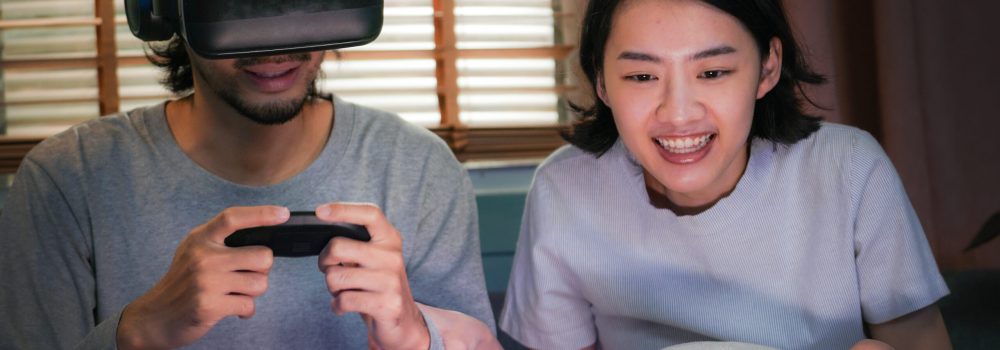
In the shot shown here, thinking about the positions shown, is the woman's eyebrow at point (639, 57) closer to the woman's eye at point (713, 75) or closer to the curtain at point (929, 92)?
the woman's eye at point (713, 75)

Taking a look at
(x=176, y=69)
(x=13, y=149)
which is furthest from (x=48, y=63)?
(x=176, y=69)

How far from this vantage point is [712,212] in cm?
124

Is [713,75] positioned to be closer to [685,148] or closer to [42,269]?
[685,148]

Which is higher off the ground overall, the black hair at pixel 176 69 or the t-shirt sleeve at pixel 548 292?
the black hair at pixel 176 69

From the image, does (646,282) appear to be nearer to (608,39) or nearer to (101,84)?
(608,39)

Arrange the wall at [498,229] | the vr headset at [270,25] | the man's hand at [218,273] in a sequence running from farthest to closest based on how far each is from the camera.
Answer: the wall at [498,229] → the man's hand at [218,273] → the vr headset at [270,25]

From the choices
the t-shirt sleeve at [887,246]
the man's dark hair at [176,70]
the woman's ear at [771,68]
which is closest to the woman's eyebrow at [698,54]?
the woman's ear at [771,68]

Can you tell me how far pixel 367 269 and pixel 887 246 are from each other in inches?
23.6

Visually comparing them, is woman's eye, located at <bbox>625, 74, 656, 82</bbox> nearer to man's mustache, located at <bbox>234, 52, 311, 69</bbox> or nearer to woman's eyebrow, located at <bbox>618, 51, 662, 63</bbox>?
woman's eyebrow, located at <bbox>618, 51, 662, 63</bbox>

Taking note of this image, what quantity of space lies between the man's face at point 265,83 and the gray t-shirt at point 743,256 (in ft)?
1.08

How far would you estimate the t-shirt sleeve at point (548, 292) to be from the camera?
130cm

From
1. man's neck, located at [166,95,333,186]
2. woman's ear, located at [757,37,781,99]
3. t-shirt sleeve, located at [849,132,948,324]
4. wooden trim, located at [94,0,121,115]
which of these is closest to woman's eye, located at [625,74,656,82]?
woman's ear, located at [757,37,781,99]

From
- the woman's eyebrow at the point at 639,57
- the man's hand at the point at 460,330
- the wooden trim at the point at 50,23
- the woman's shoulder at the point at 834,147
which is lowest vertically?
the man's hand at the point at 460,330

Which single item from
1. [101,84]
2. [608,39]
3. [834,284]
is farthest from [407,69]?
[834,284]
